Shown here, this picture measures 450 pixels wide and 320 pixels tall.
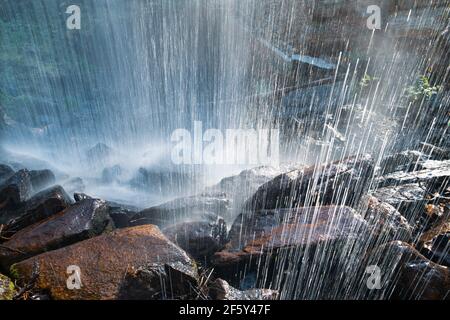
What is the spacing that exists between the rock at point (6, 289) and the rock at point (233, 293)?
2.14m

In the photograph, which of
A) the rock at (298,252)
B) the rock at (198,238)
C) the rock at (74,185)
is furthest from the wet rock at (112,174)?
the rock at (298,252)

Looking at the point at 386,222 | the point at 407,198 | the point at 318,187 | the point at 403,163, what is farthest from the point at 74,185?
the point at 403,163

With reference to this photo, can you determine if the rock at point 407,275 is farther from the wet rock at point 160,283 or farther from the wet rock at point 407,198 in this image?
the wet rock at point 160,283

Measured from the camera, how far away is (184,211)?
561cm

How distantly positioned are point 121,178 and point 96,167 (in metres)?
2.18

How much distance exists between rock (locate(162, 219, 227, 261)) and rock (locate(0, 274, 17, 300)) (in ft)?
6.40

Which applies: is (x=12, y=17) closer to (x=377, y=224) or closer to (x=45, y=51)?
(x=45, y=51)

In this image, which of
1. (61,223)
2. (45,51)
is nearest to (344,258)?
(61,223)

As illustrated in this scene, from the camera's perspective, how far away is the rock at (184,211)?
17.4 feet

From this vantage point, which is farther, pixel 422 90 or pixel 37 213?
pixel 422 90

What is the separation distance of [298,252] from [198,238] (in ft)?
4.88

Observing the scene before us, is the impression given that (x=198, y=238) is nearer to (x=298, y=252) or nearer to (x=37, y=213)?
(x=298, y=252)
